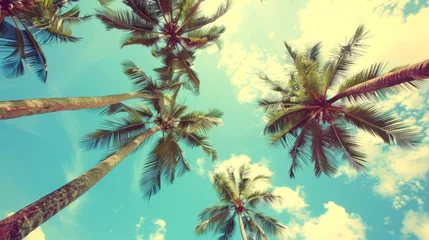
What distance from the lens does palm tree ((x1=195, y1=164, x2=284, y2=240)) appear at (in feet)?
51.2

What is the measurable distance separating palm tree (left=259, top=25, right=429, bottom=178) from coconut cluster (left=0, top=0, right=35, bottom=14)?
9615mm

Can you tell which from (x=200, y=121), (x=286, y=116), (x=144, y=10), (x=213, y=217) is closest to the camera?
(x=286, y=116)

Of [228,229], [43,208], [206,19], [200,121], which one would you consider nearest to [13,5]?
[206,19]

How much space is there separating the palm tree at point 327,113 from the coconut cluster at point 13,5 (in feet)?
31.5

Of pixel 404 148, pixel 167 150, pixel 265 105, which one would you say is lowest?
pixel 404 148

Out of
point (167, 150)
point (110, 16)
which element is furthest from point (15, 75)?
point (167, 150)

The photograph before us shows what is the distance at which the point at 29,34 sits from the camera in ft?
32.8

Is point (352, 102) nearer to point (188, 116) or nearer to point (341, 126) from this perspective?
point (341, 126)

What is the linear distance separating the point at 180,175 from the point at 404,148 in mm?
8807

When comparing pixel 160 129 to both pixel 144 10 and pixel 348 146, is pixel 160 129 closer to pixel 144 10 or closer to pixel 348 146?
pixel 144 10

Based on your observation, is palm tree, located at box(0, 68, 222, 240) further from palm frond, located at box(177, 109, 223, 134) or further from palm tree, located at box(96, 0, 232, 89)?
palm tree, located at box(96, 0, 232, 89)

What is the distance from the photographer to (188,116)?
37.0 feet

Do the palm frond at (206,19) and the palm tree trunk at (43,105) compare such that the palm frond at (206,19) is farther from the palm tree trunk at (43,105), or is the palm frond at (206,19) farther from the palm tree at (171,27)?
the palm tree trunk at (43,105)

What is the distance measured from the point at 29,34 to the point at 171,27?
18.2 ft
